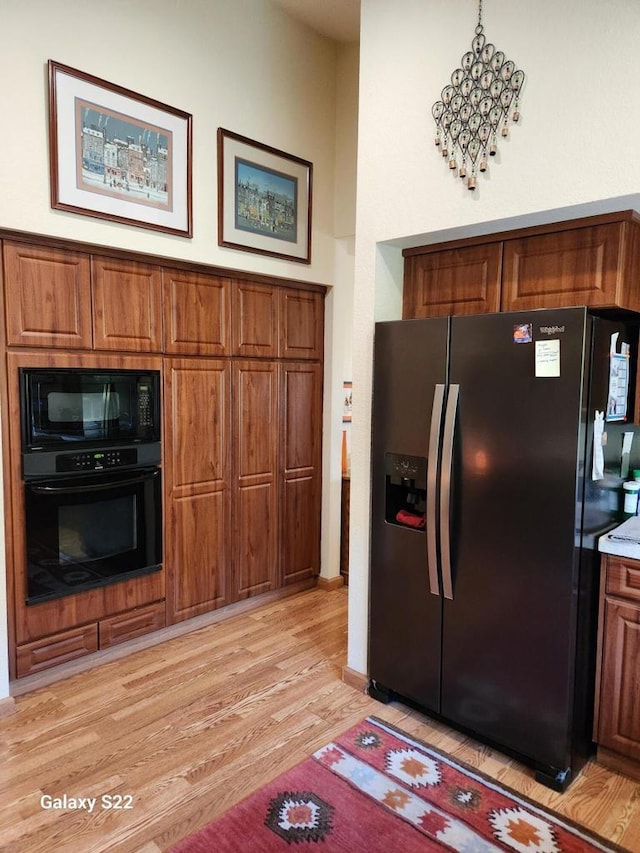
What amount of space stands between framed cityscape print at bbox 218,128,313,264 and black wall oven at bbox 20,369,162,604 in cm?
99

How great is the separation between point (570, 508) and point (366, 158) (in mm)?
1758

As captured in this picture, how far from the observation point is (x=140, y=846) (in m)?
1.88

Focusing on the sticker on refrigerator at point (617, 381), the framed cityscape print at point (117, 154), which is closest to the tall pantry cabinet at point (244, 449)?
the framed cityscape print at point (117, 154)

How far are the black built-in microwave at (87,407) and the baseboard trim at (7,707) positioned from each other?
3.65ft

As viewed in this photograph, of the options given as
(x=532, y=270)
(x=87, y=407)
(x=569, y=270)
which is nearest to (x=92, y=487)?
(x=87, y=407)

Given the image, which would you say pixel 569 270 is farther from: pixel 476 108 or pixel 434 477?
pixel 434 477

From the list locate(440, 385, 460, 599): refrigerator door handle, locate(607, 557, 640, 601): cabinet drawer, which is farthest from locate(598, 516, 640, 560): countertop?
locate(440, 385, 460, 599): refrigerator door handle

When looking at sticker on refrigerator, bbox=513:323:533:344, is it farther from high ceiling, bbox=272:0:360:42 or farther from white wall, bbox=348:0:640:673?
high ceiling, bbox=272:0:360:42

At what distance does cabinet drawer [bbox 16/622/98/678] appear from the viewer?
8.92 feet

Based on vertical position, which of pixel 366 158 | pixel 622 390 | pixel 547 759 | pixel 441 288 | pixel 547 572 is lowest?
pixel 547 759

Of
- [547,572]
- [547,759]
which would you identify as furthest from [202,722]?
[547,572]

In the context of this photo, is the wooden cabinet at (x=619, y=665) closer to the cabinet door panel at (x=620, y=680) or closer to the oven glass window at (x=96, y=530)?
the cabinet door panel at (x=620, y=680)

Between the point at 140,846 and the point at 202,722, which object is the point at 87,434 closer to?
the point at 202,722

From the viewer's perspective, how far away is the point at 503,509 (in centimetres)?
221
